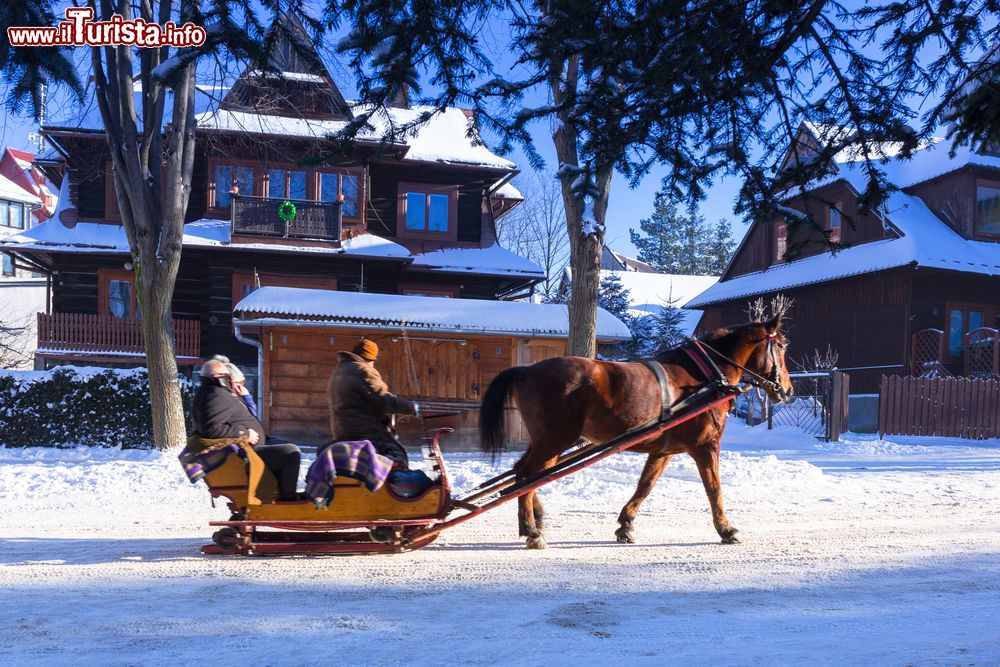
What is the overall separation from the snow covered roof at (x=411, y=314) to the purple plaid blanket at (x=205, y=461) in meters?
8.03

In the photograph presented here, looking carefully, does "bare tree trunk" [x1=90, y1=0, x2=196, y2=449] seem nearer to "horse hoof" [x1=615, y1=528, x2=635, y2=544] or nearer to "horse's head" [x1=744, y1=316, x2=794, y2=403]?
"horse hoof" [x1=615, y1=528, x2=635, y2=544]

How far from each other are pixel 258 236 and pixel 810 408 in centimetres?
1548

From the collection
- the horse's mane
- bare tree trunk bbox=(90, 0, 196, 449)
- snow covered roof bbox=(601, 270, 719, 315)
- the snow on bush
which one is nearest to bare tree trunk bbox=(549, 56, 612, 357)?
the horse's mane

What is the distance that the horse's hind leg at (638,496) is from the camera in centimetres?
610

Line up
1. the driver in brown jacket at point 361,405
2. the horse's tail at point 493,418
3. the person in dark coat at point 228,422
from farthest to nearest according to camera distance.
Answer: the horse's tail at point 493,418
the driver in brown jacket at point 361,405
the person in dark coat at point 228,422

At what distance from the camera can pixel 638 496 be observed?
634 centimetres

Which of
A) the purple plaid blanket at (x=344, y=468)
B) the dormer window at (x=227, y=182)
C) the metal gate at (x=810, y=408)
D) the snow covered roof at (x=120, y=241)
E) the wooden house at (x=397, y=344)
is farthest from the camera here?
the dormer window at (x=227, y=182)

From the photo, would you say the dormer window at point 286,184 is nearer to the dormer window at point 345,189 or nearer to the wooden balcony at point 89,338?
the dormer window at point 345,189

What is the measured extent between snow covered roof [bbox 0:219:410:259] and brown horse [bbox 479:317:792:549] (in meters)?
14.3

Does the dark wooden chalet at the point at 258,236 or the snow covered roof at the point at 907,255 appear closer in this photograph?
the dark wooden chalet at the point at 258,236

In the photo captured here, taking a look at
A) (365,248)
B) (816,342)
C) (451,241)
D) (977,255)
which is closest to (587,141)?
(365,248)

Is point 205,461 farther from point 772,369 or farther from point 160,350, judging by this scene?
point 160,350

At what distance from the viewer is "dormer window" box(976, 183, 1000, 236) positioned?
72.3 feet

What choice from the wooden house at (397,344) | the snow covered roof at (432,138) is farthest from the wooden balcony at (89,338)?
the wooden house at (397,344)
